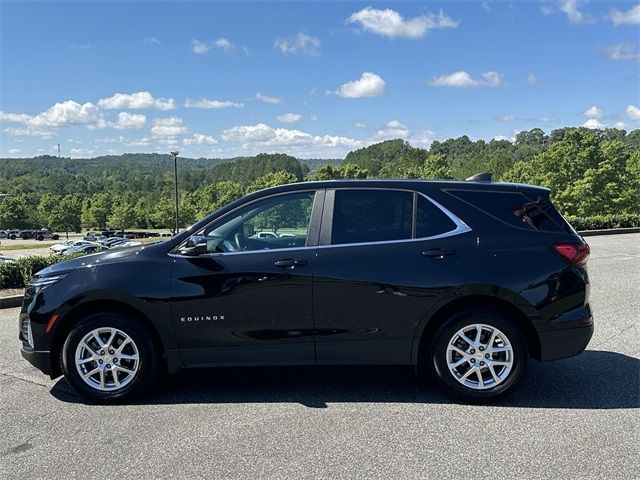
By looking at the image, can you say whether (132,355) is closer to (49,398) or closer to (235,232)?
(49,398)

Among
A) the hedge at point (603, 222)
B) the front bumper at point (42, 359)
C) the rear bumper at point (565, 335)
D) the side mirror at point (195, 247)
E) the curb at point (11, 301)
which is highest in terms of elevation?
the side mirror at point (195, 247)

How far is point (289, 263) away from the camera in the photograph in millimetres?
4055

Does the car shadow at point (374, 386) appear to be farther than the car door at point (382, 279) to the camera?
Yes

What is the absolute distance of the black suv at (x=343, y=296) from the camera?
159 inches

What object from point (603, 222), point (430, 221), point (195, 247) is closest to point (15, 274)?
point (195, 247)

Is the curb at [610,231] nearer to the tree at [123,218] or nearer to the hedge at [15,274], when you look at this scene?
the hedge at [15,274]

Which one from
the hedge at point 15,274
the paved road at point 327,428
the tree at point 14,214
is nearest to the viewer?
the paved road at point 327,428

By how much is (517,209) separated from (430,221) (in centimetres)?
70

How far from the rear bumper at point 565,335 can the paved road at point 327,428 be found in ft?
1.29

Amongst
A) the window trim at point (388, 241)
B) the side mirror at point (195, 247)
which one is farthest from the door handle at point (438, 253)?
the side mirror at point (195, 247)

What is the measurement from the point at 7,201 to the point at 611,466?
402ft

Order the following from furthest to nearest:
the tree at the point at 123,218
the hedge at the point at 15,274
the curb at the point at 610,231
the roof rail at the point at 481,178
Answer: the tree at the point at 123,218 → the curb at the point at 610,231 → the hedge at the point at 15,274 → the roof rail at the point at 481,178

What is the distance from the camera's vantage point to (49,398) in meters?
4.34

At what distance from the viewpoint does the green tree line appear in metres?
43.3
